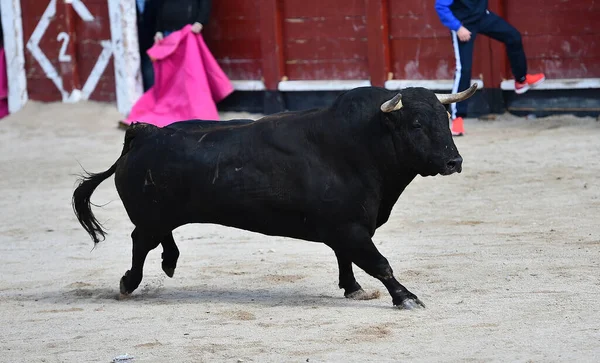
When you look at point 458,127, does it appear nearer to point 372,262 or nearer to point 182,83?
point 182,83

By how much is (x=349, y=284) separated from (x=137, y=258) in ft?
3.08

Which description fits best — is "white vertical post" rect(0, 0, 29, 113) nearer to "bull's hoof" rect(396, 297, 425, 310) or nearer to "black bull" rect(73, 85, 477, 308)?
"black bull" rect(73, 85, 477, 308)

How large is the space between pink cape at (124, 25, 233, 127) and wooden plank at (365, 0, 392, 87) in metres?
1.46

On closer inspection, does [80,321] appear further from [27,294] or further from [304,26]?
[304,26]

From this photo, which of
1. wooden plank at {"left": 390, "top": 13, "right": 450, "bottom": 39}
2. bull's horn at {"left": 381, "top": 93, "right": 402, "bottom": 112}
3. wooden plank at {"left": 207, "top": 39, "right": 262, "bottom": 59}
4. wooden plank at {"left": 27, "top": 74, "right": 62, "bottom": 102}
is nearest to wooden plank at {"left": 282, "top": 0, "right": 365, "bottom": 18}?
wooden plank at {"left": 390, "top": 13, "right": 450, "bottom": 39}

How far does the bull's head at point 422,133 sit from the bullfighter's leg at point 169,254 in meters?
1.17

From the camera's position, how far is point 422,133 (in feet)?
15.7

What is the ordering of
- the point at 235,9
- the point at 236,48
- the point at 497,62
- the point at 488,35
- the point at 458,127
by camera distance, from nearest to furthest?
the point at 488,35 < the point at 458,127 < the point at 497,62 < the point at 235,9 < the point at 236,48

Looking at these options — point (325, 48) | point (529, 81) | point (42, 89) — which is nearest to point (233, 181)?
point (529, 81)

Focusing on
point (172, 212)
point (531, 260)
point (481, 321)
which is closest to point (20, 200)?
point (172, 212)

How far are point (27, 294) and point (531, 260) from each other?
2275 mm

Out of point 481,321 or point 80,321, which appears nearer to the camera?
point 481,321

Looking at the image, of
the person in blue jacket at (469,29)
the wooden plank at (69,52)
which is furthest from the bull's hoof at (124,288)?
the wooden plank at (69,52)

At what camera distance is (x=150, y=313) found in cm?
502
